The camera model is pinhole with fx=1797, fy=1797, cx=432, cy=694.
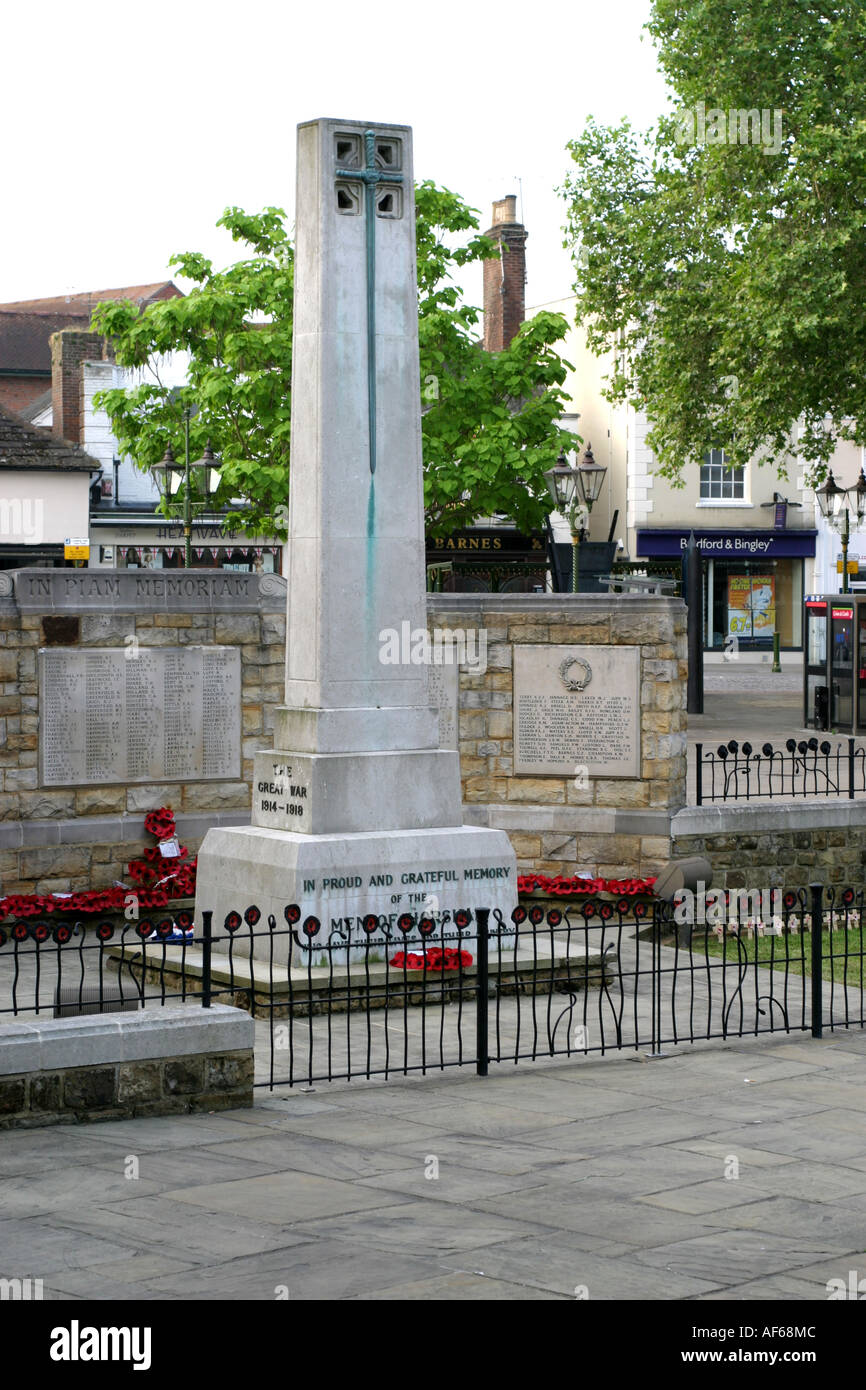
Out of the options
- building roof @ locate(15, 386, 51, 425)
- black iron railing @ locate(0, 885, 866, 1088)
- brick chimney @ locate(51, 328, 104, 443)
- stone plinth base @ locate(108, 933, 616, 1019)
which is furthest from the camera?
building roof @ locate(15, 386, 51, 425)

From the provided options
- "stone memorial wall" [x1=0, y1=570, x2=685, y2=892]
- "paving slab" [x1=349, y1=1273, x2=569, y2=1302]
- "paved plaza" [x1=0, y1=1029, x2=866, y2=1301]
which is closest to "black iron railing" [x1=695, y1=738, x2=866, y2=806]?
"stone memorial wall" [x1=0, y1=570, x2=685, y2=892]

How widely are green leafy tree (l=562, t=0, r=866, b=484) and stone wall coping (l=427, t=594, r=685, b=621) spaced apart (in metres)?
13.9

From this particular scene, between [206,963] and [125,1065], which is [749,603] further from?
[125,1065]

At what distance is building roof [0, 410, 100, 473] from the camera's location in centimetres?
4594

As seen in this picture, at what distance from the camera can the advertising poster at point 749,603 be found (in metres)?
53.5

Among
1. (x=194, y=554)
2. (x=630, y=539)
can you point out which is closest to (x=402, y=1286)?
(x=194, y=554)

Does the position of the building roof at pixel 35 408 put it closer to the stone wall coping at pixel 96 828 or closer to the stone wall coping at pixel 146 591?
the stone wall coping at pixel 146 591

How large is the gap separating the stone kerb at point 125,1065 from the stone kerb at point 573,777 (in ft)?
28.4

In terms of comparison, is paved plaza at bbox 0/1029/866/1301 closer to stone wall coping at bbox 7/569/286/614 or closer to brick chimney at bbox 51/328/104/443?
stone wall coping at bbox 7/569/286/614

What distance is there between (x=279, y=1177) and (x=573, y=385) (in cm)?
4964

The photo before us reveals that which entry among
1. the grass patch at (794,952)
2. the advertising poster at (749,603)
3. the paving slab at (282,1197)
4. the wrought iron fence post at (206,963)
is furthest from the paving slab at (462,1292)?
the advertising poster at (749,603)

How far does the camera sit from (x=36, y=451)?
46.4 m

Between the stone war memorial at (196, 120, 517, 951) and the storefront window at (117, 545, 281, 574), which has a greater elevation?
the storefront window at (117, 545, 281, 574)

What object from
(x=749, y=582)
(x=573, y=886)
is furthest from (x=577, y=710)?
(x=749, y=582)
